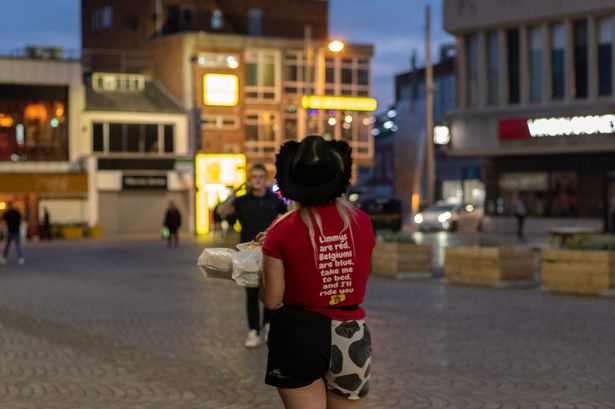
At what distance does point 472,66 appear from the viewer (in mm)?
45781

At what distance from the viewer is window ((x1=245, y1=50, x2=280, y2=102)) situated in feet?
201

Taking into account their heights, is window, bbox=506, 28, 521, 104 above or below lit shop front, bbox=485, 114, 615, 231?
above

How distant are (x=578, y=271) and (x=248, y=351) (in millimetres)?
7696

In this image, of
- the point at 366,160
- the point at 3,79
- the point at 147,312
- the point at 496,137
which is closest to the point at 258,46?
the point at 366,160

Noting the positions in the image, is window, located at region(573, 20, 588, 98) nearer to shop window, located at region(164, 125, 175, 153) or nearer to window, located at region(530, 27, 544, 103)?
window, located at region(530, 27, 544, 103)

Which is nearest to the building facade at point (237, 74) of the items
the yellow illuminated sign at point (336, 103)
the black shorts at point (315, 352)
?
the yellow illuminated sign at point (336, 103)

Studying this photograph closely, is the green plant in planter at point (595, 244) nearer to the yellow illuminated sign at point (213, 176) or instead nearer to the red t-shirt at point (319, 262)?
the red t-shirt at point (319, 262)

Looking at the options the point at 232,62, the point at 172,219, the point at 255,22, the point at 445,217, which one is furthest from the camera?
the point at 255,22

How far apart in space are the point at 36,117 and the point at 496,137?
79.1 ft

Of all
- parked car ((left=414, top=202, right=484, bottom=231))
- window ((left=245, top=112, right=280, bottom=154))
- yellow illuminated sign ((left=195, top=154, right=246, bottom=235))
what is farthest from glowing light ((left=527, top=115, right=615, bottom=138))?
window ((left=245, top=112, right=280, bottom=154))

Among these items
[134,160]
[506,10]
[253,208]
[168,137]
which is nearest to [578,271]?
[253,208]

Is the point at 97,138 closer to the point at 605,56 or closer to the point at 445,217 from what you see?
the point at 445,217

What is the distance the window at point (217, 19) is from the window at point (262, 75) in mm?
9791

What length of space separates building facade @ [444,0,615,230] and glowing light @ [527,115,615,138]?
1.5 inches
